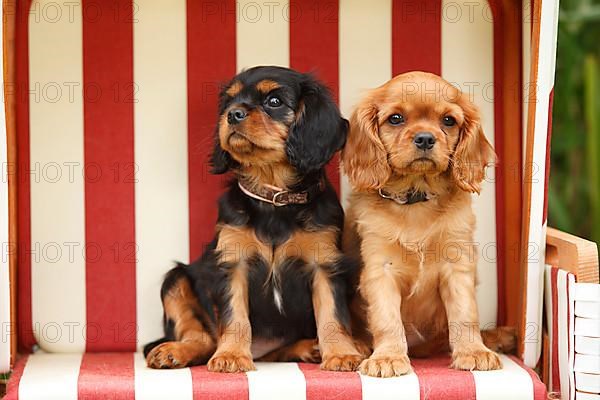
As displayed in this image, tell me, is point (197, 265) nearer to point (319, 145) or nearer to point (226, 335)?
point (226, 335)

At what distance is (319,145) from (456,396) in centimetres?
91

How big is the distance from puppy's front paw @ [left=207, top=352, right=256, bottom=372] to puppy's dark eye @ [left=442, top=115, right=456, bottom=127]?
3.23ft

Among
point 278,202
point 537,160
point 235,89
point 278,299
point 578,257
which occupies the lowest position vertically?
point 278,299

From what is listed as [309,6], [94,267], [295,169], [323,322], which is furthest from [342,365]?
[309,6]

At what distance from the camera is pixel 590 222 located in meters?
5.16

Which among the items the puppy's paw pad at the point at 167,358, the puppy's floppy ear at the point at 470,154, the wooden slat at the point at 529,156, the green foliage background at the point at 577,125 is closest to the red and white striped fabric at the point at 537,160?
the wooden slat at the point at 529,156

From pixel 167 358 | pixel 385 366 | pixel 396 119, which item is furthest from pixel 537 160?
pixel 167 358

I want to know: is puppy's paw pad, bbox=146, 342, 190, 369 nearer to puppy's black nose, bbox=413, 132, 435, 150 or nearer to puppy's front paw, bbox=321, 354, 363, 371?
puppy's front paw, bbox=321, 354, 363, 371

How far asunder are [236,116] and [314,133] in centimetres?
26

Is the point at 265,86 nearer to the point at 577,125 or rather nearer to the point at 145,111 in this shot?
the point at 145,111

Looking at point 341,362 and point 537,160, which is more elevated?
point 537,160

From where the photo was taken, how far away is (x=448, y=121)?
128 inches

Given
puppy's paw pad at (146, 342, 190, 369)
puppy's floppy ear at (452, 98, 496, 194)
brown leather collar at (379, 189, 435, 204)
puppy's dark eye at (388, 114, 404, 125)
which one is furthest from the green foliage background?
puppy's paw pad at (146, 342, 190, 369)

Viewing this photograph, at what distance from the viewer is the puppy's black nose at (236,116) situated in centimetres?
320
